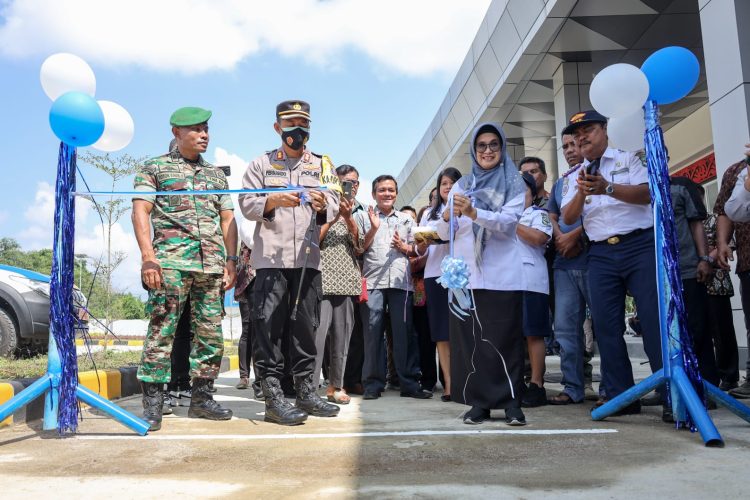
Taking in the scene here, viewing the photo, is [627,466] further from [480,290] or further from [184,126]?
[184,126]

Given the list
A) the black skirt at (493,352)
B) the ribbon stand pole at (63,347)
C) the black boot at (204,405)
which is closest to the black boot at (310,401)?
the black boot at (204,405)

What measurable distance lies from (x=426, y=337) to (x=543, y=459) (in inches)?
120

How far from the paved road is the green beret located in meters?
1.82

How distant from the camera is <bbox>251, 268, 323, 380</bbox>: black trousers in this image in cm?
390

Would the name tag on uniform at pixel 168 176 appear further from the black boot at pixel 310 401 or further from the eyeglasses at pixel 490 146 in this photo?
the eyeglasses at pixel 490 146

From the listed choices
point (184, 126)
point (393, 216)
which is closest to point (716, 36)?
point (393, 216)

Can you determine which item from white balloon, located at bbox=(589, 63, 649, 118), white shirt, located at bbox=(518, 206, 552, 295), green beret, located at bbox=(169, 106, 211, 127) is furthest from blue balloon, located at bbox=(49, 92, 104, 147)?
white balloon, located at bbox=(589, 63, 649, 118)

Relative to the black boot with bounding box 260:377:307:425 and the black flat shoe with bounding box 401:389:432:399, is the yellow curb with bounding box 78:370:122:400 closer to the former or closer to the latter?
the black boot with bounding box 260:377:307:425

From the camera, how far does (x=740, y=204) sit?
4016 mm

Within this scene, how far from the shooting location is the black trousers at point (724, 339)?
509cm

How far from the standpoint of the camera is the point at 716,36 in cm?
612

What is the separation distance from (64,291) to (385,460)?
2012 mm

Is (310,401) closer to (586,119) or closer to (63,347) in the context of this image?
(63,347)

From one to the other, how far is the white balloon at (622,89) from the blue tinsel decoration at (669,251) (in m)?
0.18
